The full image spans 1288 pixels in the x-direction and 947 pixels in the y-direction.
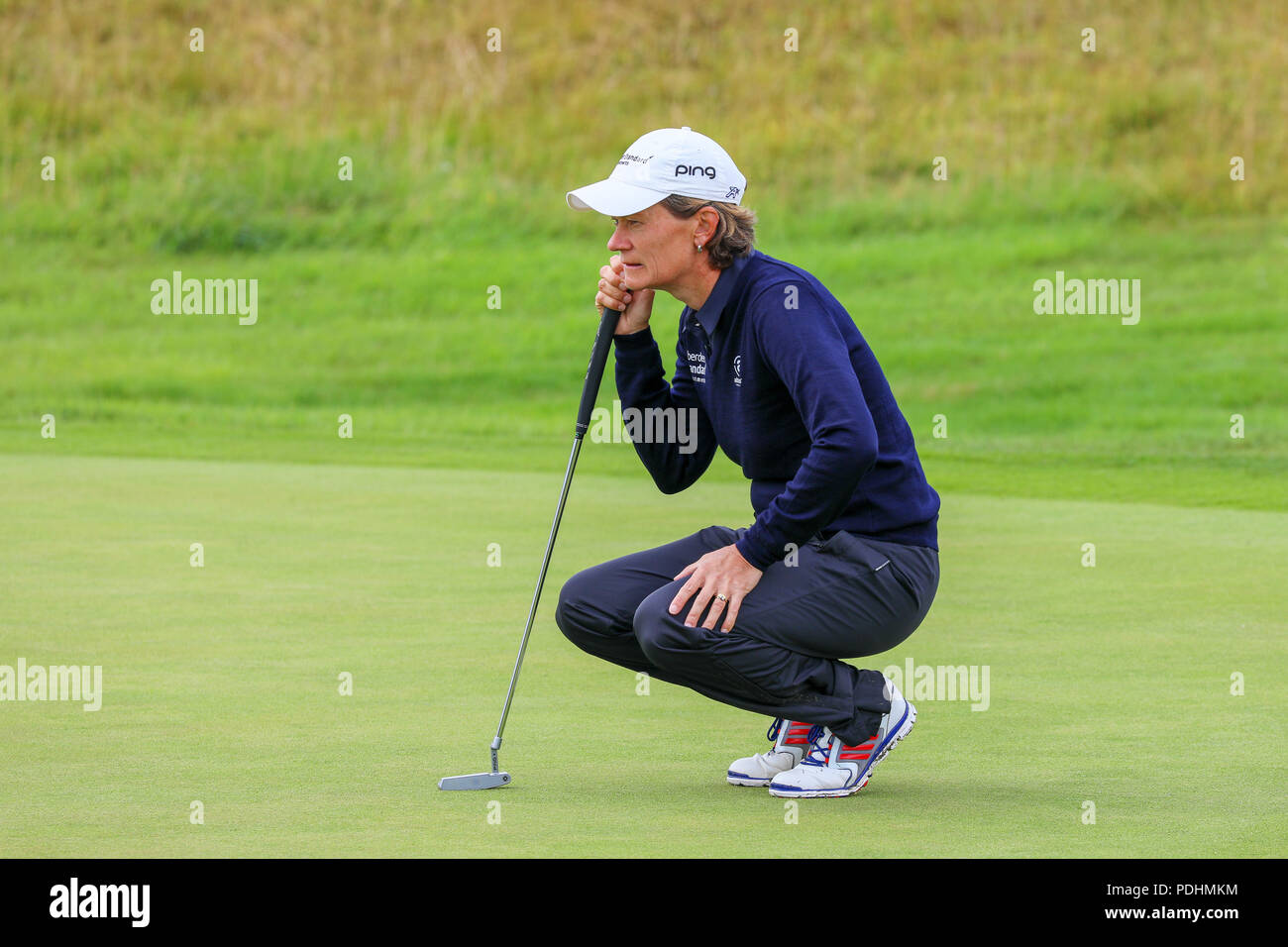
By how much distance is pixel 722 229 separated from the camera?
466 cm

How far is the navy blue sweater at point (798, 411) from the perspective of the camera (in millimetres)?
4320

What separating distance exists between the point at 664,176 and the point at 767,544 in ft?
2.89

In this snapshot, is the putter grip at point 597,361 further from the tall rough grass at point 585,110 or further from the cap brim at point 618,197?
the tall rough grass at point 585,110

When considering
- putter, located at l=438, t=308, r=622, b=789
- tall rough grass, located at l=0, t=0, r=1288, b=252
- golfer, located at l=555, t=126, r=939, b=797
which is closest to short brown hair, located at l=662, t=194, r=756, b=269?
golfer, located at l=555, t=126, r=939, b=797

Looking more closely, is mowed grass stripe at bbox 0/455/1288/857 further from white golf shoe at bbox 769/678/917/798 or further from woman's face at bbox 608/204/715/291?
woman's face at bbox 608/204/715/291

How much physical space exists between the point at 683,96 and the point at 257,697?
19616 millimetres

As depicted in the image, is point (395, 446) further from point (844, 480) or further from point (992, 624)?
point (844, 480)

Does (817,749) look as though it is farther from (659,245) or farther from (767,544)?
(659,245)

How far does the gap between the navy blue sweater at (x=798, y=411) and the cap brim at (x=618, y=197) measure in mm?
260

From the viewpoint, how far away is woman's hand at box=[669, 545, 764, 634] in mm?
4512

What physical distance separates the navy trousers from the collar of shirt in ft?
1.85

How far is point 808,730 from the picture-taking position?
→ 480 centimetres

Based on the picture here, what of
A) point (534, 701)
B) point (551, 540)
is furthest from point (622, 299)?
point (534, 701)

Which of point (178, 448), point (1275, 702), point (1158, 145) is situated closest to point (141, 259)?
point (178, 448)
